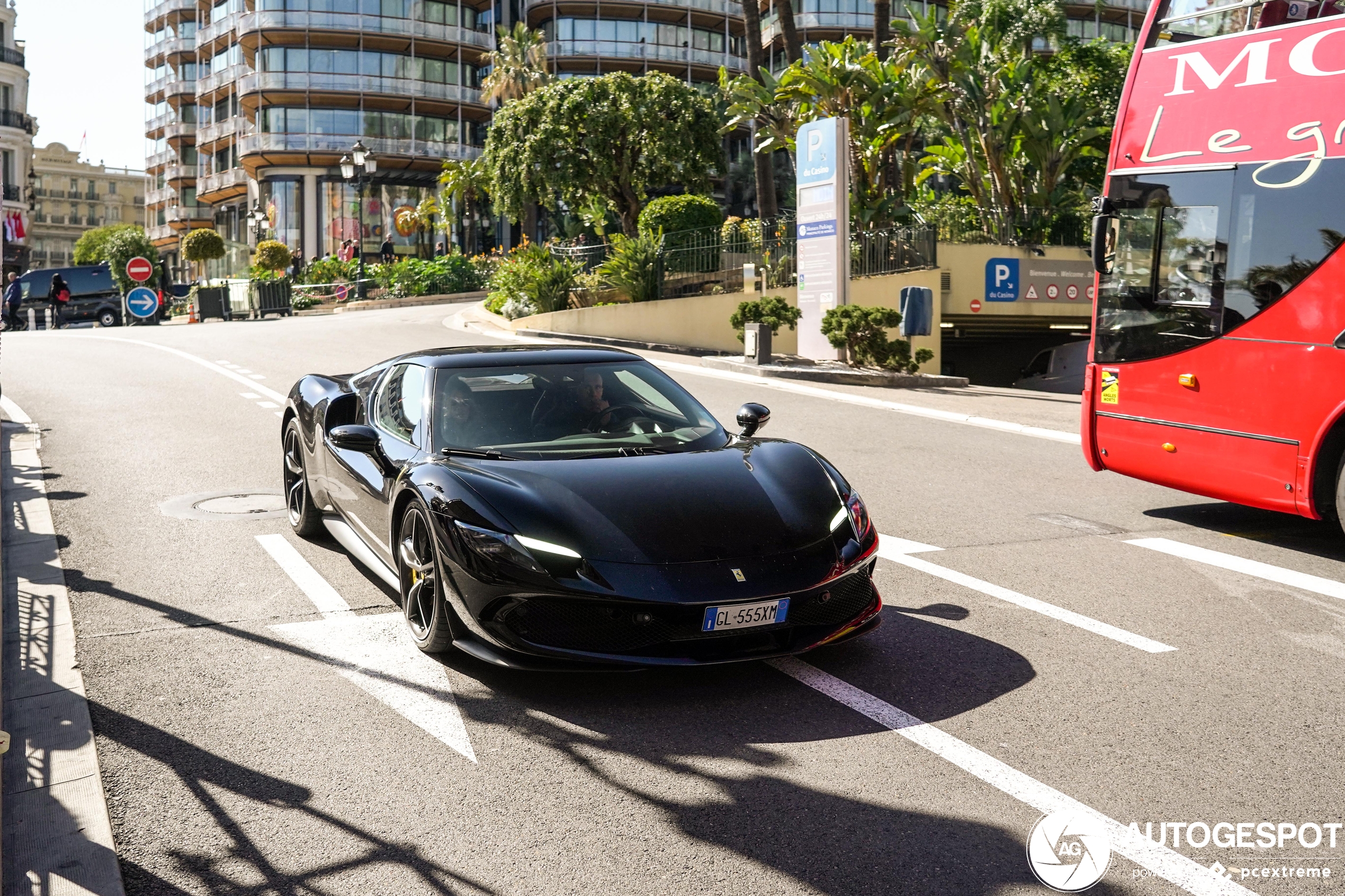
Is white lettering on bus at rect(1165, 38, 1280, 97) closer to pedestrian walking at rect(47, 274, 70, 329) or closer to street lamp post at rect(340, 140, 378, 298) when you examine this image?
street lamp post at rect(340, 140, 378, 298)

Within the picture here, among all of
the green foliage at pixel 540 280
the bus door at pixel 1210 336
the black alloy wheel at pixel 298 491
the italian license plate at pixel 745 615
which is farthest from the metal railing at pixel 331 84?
the italian license plate at pixel 745 615

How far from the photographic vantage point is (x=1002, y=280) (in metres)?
28.4

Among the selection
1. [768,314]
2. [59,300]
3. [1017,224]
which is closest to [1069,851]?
[768,314]

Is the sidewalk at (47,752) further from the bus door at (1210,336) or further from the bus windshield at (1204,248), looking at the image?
the bus windshield at (1204,248)

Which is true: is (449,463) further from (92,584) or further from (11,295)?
(11,295)

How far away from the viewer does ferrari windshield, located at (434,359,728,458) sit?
5496 mm

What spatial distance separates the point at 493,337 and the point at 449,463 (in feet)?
72.6

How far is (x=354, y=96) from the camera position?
204 ft

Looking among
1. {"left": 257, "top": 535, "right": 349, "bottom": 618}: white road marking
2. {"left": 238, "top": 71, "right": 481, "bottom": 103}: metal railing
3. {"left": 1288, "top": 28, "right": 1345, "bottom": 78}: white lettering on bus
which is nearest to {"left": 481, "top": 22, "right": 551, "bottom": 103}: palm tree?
{"left": 238, "top": 71, "right": 481, "bottom": 103}: metal railing

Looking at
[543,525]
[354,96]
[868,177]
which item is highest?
[354,96]

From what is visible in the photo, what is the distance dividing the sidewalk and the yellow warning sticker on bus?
6762 mm

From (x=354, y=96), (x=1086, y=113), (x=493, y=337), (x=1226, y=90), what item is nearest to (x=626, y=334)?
(x=493, y=337)

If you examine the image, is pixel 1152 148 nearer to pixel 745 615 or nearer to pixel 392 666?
pixel 745 615

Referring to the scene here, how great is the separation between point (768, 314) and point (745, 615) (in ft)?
58.7
